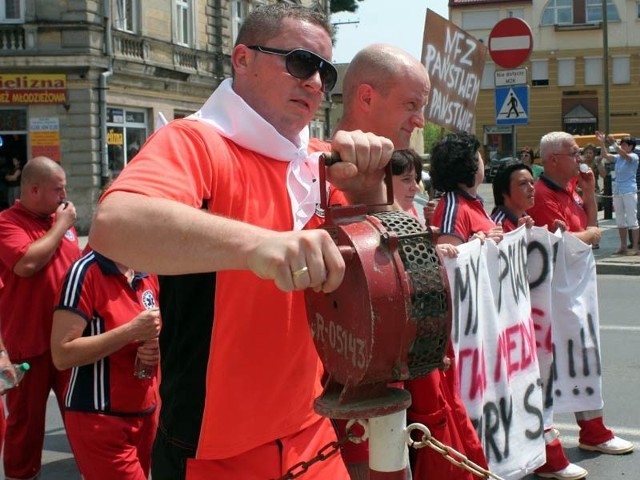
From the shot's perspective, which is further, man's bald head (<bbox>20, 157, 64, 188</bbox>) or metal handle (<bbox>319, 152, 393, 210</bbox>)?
man's bald head (<bbox>20, 157, 64, 188</bbox>)

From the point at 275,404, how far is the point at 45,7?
2309 cm

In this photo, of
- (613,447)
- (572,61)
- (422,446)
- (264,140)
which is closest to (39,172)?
(264,140)

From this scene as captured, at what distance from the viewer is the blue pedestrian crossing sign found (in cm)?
1181

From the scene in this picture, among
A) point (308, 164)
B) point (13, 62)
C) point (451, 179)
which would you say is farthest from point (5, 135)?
point (308, 164)

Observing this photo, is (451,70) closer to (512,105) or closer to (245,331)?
(512,105)

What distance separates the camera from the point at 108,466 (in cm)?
394

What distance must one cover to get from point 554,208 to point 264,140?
4405mm

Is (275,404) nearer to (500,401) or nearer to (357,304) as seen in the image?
(357,304)

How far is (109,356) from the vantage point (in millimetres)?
4137

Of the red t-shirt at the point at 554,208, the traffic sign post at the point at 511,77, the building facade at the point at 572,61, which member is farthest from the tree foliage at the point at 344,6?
the red t-shirt at the point at 554,208

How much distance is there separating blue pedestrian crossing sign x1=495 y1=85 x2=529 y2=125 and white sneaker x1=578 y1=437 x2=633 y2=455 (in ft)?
21.2

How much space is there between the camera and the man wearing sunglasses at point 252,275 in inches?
86.9

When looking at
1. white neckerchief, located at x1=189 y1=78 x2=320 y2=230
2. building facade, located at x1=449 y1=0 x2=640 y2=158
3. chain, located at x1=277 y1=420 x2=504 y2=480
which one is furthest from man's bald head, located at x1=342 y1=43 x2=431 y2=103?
building facade, located at x1=449 y1=0 x2=640 y2=158

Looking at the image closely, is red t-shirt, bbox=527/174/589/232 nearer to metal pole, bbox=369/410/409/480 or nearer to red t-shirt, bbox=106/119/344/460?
red t-shirt, bbox=106/119/344/460
